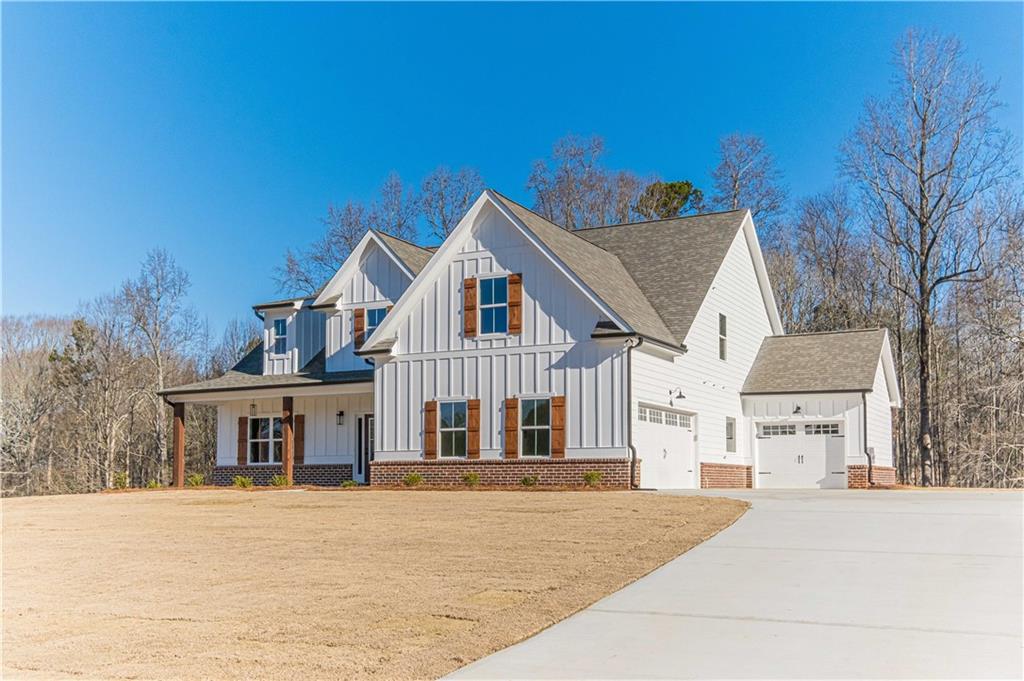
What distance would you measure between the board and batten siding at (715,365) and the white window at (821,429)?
1.81m

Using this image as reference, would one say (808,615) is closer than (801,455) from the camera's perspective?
Yes

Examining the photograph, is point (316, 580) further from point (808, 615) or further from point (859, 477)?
point (859, 477)

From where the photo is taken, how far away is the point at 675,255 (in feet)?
93.3

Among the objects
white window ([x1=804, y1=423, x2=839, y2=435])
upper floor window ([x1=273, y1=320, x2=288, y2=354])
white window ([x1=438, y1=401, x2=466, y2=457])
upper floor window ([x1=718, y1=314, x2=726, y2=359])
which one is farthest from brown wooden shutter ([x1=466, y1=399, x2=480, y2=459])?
white window ([x1=804, y1=423, x2=839, y2=435])

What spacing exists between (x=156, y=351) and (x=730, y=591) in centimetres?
4009

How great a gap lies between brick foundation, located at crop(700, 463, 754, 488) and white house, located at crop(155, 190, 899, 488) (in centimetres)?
8

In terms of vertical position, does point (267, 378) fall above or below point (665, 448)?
above

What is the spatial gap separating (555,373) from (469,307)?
9.64ft

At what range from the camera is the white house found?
76.4 ft

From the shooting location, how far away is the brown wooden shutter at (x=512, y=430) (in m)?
23.9

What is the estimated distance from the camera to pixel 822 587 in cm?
923

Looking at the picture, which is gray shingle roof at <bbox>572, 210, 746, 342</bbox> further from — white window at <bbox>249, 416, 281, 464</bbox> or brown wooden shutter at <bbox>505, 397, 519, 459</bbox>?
white window at <bbox>249, 416, 281, 464</bbox>

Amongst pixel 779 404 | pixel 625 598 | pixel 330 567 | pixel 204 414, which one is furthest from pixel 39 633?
pixel 204 414

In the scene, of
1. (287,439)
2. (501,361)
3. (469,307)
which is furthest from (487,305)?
(287,439)
